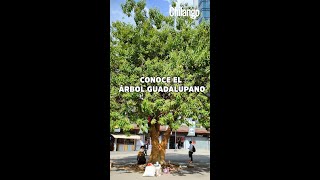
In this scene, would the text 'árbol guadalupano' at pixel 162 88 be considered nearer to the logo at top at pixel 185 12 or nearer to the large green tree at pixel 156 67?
Answer: the large green tree at pixel 156 67

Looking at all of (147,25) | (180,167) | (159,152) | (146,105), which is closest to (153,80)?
(146,105)

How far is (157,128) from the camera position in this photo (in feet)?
35.3

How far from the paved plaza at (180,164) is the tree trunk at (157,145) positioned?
→ 434mm

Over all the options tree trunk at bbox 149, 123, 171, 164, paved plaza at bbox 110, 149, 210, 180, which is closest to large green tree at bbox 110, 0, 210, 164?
tree trunk at bbox 149, 123, 171, 164

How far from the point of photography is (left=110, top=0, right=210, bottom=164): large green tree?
9.10m

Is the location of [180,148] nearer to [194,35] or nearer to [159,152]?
[159,152]

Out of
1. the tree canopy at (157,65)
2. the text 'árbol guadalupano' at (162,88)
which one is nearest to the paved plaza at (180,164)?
the tree canopy at (157,65)

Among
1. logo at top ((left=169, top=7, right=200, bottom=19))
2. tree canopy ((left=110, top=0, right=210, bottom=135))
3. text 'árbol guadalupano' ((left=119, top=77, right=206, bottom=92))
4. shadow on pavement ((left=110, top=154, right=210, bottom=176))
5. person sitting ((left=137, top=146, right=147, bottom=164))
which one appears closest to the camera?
text 'árbol guadalupano' ((left=119, top=77, right=206, bottom=92))

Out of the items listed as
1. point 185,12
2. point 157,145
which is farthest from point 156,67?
point 157,145

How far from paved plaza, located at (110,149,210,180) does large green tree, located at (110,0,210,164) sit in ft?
2.83

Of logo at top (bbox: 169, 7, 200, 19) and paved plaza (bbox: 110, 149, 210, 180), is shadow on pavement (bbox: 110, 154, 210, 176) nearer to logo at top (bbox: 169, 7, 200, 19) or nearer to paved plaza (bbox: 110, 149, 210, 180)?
paved plaza (bbox: 110, 149, 210, 180)

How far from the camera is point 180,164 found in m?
12.0

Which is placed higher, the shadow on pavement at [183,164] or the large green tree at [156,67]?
the large green tree at [156,67]

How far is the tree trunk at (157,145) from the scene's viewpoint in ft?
35.0
